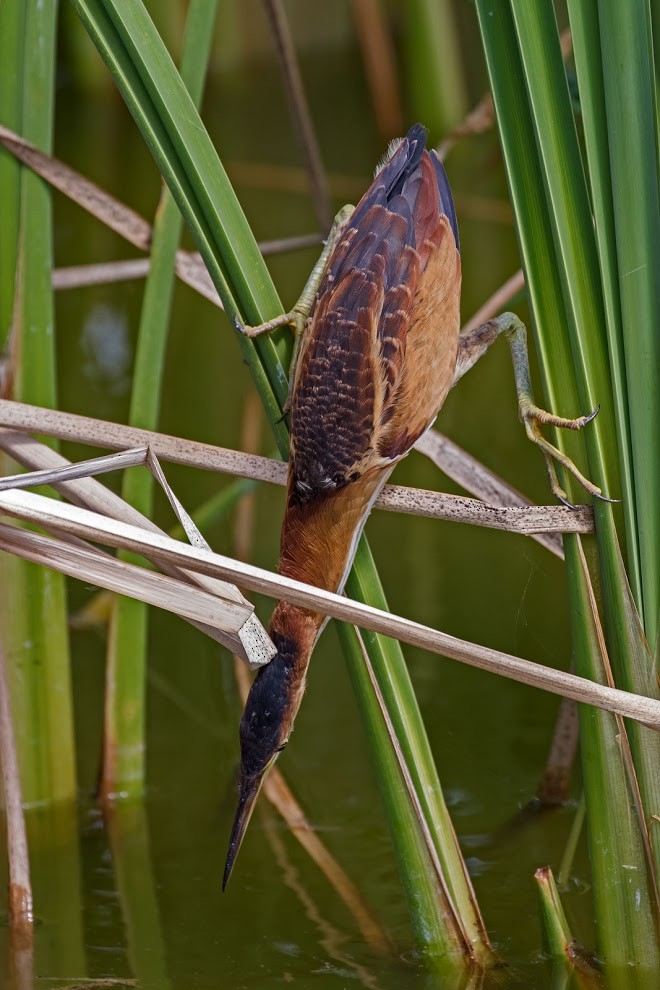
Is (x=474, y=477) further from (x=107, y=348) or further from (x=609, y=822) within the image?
(x=107, y=348)

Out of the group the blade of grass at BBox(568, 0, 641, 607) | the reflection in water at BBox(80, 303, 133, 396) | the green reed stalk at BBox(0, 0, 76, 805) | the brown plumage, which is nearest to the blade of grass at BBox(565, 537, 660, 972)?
the blade of grass at BBox(568, 0, 641, 607)

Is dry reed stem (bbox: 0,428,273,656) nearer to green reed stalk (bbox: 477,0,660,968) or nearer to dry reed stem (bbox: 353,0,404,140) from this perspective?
green reed stalk (bbox: 477,0,660,968)

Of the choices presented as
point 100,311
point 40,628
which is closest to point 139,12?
point 40,628

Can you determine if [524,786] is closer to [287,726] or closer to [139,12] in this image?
[287,726]

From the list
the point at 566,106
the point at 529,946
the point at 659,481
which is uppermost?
the point at 566,106

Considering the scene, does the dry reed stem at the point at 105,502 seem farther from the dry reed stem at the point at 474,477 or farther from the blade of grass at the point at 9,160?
the dry reed stem at the point at 474,477

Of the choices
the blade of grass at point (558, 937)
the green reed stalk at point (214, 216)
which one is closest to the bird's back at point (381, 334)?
the green reed stalk at point (214, 216)
